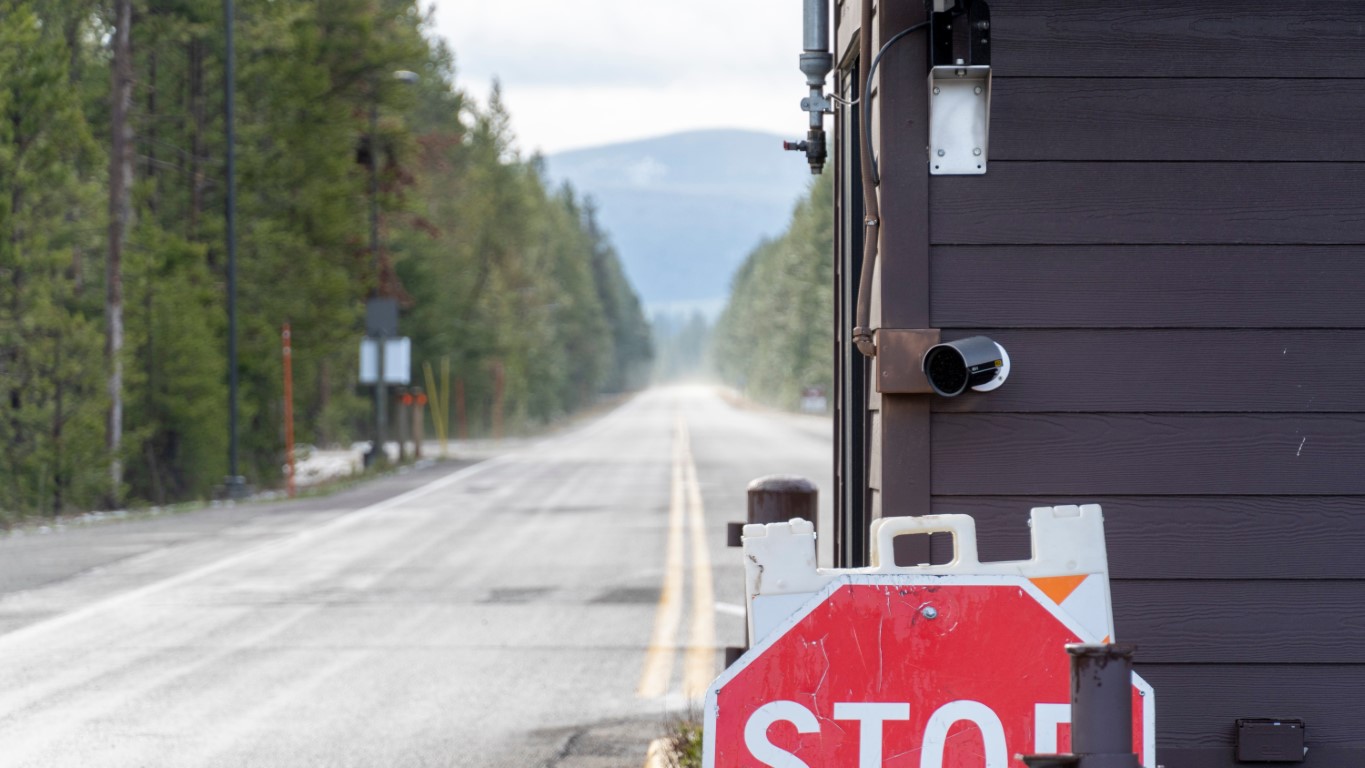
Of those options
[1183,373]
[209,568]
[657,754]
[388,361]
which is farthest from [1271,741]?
[388,361]

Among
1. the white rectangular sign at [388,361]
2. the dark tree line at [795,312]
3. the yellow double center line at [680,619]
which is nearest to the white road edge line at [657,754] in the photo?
the yellow double center line at [680,619]

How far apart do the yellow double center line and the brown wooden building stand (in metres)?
1.91

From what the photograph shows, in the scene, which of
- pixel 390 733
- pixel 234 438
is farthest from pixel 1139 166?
pixel 234 438

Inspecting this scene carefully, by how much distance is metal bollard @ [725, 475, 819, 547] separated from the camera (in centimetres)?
577

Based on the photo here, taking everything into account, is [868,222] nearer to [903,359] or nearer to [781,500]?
[903,359]

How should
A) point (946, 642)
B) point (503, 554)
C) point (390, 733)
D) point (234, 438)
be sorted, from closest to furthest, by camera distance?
point (946, 642)
point (390, 733)
point (503, 554)
point (234, 438)

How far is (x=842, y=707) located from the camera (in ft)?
11.1

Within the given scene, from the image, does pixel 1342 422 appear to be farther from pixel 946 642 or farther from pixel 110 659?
pixel 110 659

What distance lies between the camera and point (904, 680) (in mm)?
3387

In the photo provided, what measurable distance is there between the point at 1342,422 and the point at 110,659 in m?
6.77

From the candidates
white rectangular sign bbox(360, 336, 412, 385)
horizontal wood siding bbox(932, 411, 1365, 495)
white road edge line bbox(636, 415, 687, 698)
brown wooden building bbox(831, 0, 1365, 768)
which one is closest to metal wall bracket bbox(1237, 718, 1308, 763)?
brown wooden building bbox(831, 0, 1365, 768)

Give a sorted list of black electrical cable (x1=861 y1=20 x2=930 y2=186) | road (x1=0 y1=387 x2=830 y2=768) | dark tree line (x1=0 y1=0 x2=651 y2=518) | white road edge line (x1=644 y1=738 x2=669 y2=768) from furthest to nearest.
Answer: dark tree line (x1=0 y1=0 x2=651 y2=518)
road (x1=0 y1=387 x2=830 y2=768)
white road edge line (x1=644 y1=738 x2=669 y2=768)
black electrical cable (x1=861 y1=20 x2=930 y2=186)

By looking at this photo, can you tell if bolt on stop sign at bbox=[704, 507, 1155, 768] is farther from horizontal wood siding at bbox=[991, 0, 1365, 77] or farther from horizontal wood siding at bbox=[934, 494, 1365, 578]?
horizontal wood siding at bbox=[991, 0, 1365, 77]

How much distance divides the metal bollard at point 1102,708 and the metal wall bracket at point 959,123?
211 centimetres
